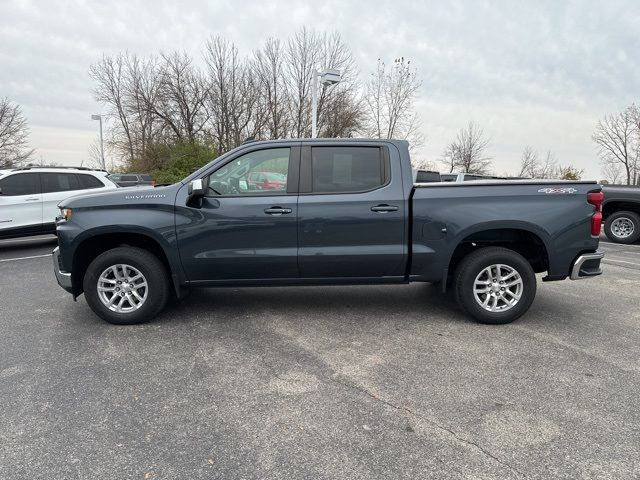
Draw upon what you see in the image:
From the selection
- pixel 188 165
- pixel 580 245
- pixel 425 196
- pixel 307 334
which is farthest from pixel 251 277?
pixel 188 165

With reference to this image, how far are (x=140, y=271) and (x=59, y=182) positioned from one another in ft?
21.2

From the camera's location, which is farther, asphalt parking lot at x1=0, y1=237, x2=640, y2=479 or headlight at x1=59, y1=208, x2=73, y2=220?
headlight at x1=59, y1=208, x2=73, y2=220

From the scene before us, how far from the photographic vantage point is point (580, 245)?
451 centimetres

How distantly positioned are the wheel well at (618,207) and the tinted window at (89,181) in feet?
39.9

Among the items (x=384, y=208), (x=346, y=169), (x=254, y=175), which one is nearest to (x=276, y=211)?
(x=254, y=175)

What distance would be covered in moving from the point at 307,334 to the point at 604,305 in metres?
3.71

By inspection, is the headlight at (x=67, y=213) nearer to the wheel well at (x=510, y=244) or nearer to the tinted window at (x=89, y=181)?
the wheel well at (x=510, y=244)

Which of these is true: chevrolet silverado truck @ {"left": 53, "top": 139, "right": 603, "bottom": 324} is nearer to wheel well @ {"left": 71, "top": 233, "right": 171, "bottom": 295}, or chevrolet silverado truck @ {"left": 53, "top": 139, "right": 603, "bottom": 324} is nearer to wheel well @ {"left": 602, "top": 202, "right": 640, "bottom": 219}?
wheel well @ {"left": 71, "top": 233, "right": 171, "bottom": 295}

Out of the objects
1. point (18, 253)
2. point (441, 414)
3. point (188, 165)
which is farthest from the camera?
point (188, 165)

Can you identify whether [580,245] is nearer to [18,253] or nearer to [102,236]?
[102,236]

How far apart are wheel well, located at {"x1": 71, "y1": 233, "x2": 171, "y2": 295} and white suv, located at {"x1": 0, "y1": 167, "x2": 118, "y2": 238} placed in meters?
5.18

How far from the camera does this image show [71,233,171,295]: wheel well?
4.54 meters

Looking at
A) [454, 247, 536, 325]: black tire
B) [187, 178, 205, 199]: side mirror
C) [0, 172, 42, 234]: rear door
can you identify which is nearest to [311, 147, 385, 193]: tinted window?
[187, 178, 205, 199]: side mirror

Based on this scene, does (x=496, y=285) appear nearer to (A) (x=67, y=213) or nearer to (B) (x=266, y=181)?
(B) (x=266, y=181)
